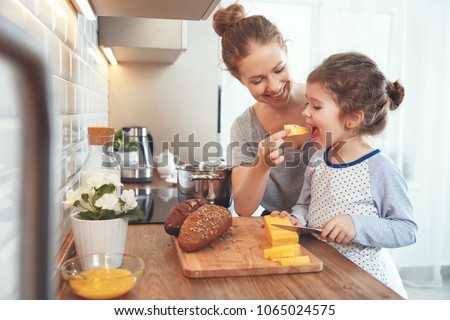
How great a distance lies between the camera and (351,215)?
3.69 ft

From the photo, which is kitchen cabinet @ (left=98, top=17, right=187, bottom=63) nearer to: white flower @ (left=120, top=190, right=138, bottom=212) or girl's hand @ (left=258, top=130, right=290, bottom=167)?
girl's hand @ (left=258, top=130, right=290, bottom=167)

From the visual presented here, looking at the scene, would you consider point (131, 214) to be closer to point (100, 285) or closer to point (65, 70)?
point (100, 285)

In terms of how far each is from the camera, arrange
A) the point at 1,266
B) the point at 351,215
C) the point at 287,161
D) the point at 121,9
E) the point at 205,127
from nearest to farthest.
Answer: the point at 1,266 → the point at 351,215 → the point at 121,9 → the point at 287,161 → the point at 205,127

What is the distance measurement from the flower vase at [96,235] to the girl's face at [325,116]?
0.73 meters

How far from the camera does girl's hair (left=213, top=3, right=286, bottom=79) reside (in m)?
1.50

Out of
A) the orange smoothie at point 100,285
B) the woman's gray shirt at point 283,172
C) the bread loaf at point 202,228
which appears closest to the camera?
the orange smoothie at point 100,285

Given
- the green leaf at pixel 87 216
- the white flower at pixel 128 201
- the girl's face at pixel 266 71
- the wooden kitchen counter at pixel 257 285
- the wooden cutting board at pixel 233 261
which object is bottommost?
the wooden kitchen counter at pixel 257 285

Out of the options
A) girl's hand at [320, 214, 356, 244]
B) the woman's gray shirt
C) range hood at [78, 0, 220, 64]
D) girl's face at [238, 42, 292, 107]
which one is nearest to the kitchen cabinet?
range hood at [78, 0, 220, 64]

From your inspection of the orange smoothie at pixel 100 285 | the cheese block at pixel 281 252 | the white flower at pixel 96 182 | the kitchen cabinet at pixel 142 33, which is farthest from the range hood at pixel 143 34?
the orange smoothie at pixel 100 285

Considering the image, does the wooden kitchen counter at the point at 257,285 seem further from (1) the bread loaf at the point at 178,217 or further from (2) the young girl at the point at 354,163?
(2) the young girl at the point at 354,163

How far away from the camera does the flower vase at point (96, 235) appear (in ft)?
2.69

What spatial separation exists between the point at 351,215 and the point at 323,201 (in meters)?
0.18
